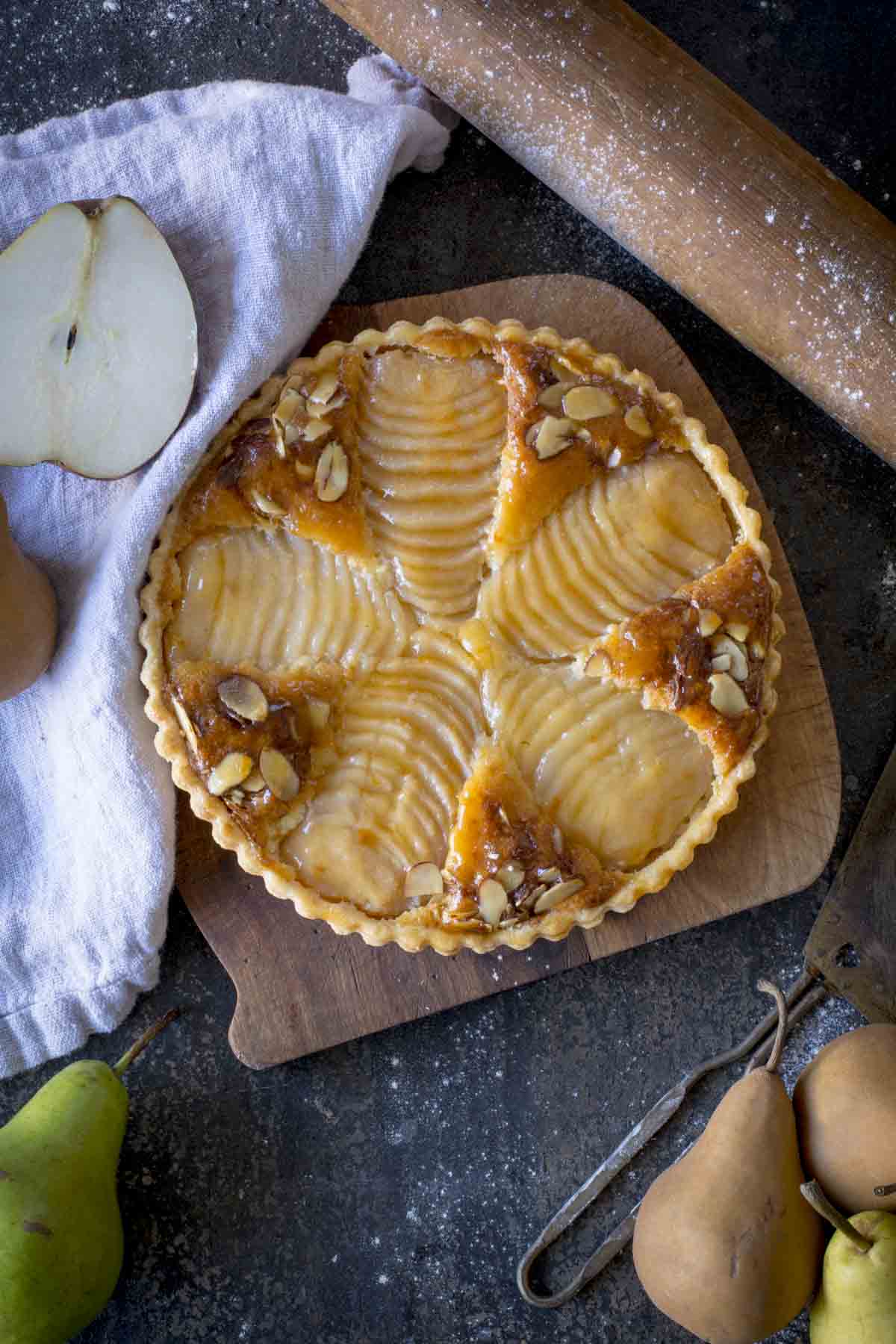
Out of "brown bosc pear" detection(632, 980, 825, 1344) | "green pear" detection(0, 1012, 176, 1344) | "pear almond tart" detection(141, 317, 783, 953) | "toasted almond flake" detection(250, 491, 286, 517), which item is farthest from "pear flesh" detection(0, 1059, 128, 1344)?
"toasted almond flake" detection(250, 491, 286, 517)

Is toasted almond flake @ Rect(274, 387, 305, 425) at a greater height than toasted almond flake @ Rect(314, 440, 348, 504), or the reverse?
toasted almond flake @ Rect(274, 387, 305, 425)

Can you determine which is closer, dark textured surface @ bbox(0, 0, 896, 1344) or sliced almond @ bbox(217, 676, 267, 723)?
sliced almond @ bbox(217, 676, 267, 723)

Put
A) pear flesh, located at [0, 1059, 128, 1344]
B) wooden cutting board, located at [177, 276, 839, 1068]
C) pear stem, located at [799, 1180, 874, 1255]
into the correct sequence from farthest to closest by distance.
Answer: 1. wooden cutting board, located at [177, 276, 839, 1068]
2. pear flesh, located at [0, 1059, 128, 1344]
3. pear stem, located at [799, 1180, 874, 1255]

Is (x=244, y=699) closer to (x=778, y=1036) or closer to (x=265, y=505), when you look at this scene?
(x=265, y=505)

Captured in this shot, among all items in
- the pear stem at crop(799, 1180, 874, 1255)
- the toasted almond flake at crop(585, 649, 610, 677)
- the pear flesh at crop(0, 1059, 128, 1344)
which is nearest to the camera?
the pear stem at crop(799, 1180, 874, 1255)

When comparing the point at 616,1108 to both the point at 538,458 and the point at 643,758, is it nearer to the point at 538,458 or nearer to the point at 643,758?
the point at 643,758

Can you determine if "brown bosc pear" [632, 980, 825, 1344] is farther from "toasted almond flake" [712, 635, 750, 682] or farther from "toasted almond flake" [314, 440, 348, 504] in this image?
"toasted almond flake" [314, 440, 348, 504]

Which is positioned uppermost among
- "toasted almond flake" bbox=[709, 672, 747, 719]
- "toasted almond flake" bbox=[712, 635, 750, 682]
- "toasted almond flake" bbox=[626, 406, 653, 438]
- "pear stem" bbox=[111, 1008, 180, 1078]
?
"toasted almond flake" bbox=[626, 406, 653, 438]

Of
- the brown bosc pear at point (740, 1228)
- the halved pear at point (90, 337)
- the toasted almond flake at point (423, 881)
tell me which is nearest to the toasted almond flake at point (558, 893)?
the toasted almond flake at point (423, 881)
